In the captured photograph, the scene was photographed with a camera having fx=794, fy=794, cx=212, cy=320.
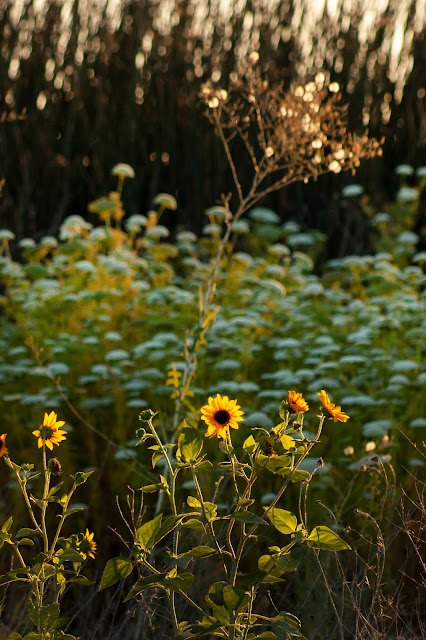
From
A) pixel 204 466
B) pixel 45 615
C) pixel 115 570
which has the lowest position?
pixel 45 615

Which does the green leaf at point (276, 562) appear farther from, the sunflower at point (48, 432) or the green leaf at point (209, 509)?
the sunflower at point (48, 432)

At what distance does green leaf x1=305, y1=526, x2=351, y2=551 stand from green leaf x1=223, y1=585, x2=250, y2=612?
13 centimetres

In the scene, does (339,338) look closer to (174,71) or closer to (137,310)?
(137,310)

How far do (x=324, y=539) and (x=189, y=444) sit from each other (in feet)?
0.86

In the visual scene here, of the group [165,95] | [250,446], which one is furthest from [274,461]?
[165,95]

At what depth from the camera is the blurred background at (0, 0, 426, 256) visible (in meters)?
6.58

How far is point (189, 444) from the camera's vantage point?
4.27 ft

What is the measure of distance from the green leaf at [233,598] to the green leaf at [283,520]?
12 cm

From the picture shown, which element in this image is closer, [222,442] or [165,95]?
[222,442]

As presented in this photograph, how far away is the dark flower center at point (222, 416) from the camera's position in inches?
50.7

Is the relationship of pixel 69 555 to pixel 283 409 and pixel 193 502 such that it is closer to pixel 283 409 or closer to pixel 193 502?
pixel 193 502

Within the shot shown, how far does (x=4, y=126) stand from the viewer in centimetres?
666

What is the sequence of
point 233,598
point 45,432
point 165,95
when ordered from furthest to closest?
1. point 165,95
2. point 45,432
3. point 233,598

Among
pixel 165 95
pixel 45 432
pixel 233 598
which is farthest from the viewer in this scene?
pixel 165 95
